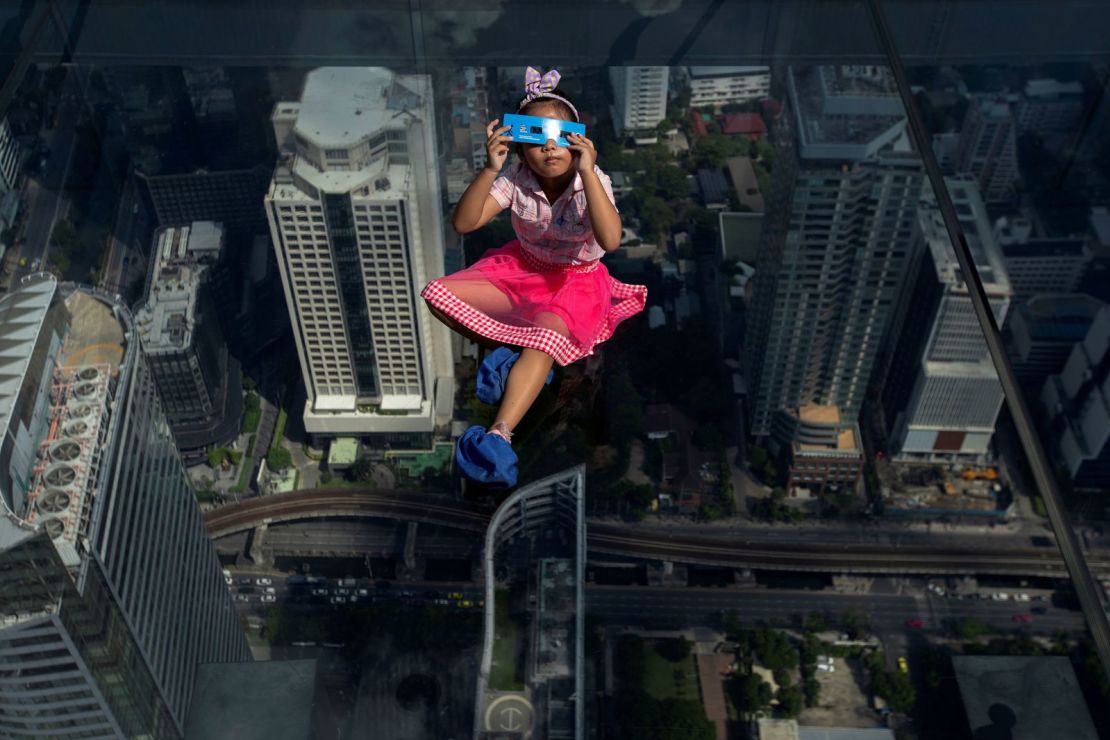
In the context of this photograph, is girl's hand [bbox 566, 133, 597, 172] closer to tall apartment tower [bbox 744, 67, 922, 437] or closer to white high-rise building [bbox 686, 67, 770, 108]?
tall apartment tower [bbox 744, 67, 922, 437]

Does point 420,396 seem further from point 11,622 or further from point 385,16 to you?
point 11,622

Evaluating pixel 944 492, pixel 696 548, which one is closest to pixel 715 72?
pixel 696 548

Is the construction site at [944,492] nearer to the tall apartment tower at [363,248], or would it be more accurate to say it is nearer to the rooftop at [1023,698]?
the rooftop at [1023,698]

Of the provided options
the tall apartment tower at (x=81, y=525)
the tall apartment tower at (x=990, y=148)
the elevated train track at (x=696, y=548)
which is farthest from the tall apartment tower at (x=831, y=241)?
the tall apartment tower at (x=81, y=525)

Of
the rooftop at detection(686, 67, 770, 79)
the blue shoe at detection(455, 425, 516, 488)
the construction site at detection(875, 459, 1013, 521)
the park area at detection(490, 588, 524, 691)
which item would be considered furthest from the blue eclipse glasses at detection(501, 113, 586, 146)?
the construction site at detection(875, 459, 1013, 521)

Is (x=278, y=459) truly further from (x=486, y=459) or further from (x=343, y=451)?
(x=486, y=459)

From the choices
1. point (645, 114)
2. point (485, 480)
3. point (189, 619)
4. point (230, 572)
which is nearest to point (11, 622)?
point (189, 619)
